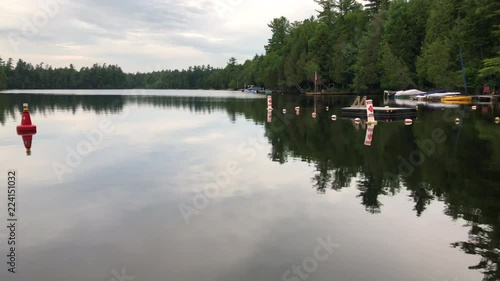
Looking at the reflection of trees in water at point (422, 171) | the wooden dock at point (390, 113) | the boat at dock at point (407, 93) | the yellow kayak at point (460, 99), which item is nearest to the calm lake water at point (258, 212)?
the reflection of trees in water at point (422, 171)

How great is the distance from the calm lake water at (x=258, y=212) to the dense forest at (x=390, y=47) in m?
45.5

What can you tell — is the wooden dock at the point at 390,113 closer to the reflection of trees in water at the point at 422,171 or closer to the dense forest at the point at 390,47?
the reflection of trees in water at the point at 422,171

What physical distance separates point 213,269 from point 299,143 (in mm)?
16380

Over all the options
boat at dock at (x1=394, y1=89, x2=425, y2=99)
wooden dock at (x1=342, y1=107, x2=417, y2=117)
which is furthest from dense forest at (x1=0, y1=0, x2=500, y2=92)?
wooden dock at (x1=342, y1=107, x2=417, y2=117)

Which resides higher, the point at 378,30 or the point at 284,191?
the point at 378,30

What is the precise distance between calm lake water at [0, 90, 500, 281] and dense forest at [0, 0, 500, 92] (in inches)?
1791

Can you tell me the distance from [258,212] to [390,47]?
87519 mm

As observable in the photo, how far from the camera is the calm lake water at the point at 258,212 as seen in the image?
24.9 ft

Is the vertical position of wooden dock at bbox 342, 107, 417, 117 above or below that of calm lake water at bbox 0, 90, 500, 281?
above

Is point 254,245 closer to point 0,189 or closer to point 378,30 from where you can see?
point 0,189

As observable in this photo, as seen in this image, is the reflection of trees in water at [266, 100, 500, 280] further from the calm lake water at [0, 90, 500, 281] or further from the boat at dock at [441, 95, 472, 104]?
the boat at dock at [441, 95, 472, 104]

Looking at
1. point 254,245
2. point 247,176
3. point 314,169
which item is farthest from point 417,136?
point 254,245

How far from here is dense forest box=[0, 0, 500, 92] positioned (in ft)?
203

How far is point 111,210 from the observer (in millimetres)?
10992
